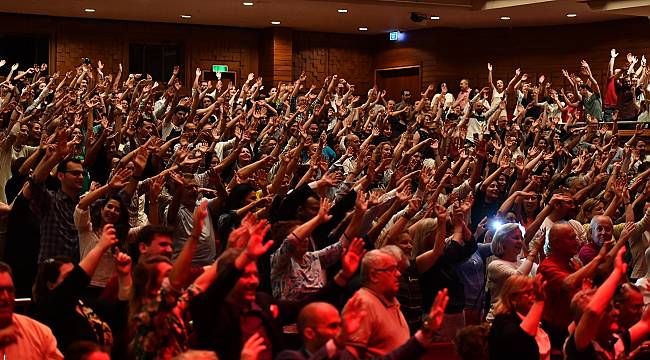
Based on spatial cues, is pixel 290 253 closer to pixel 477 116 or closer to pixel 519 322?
pixel 519 322

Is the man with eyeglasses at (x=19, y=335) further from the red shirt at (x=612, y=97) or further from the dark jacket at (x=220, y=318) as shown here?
the red shirt at (x=612, y=97)

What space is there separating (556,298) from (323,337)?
191 centimetres

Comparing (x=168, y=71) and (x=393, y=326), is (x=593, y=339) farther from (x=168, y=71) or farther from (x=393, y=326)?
(x=168, y=71)

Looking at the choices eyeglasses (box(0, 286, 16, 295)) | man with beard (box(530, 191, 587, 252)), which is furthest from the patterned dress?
man with beard (box(530, 191, 587, 252))

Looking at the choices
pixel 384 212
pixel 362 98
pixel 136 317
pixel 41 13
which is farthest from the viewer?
pixel 362 98

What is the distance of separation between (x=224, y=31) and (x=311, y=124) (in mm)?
8272

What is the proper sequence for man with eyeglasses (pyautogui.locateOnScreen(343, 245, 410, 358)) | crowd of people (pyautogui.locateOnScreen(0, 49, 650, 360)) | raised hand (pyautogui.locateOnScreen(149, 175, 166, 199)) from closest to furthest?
crowd of people (pyautogui.locateOnScreen(0, 49, 650, 360))
man with eyeglasses (pyautogui.locateOnScreen(343, 245, 410, 358))
raised hand (pyautogui.locateOnScreen(149, 175, 166, 199))

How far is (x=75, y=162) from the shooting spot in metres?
5.92

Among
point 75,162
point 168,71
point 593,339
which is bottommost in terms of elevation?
point 593,339

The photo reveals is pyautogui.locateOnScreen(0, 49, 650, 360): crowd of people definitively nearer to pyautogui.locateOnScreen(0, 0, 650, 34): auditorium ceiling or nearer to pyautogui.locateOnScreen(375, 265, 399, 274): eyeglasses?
pyautogui.locateOnScreen(375, 265, 399, 274): eyeglasses

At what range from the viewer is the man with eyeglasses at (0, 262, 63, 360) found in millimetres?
3834

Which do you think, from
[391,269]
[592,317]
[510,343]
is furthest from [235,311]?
[592,317]

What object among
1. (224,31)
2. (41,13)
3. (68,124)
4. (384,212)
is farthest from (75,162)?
(224,31)

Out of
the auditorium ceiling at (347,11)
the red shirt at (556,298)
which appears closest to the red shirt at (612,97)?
the auditorium ceiling at (347,11)
